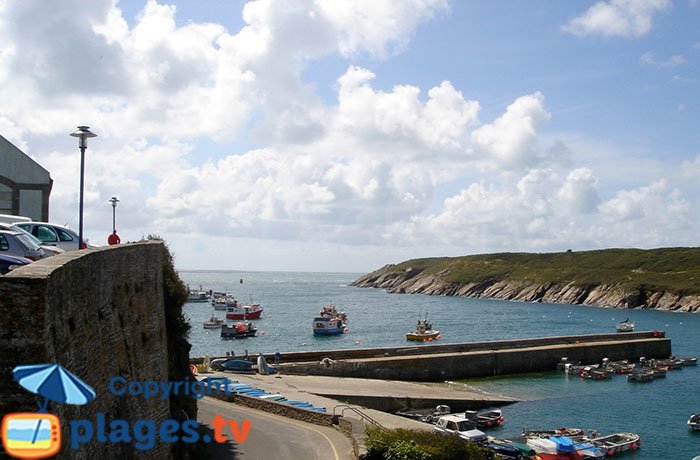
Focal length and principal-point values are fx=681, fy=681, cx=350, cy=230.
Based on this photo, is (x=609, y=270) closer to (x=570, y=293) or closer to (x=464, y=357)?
(x=570, y=293)

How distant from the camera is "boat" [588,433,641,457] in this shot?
34219 millimetres

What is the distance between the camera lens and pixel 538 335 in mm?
86625

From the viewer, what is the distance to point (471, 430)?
3422 centimetres

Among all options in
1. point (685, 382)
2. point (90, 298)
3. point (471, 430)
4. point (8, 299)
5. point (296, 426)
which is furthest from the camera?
point (685, 382)

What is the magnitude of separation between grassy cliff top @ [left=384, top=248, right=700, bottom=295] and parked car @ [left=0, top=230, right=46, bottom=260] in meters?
132

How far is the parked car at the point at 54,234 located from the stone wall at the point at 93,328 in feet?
16.8

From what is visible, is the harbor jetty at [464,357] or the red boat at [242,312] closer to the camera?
the harbor jetty at [464,357]

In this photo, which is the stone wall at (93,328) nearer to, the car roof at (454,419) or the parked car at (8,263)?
the parked car at (8,263)

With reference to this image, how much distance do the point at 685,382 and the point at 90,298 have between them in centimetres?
5590

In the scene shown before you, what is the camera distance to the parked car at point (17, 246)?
16672 mm

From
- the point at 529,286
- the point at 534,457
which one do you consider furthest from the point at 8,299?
the point at 529,286

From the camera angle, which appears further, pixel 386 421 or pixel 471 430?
pixel 471 430

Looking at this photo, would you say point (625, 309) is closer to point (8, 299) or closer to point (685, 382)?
point (685, 382)

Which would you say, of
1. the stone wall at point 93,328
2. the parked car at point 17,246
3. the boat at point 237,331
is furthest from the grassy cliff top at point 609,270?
the parked car at point 17,246
